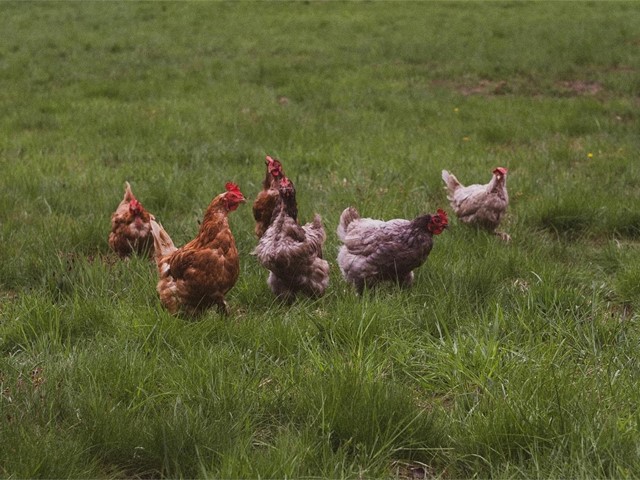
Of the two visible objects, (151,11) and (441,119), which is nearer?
(441,119)

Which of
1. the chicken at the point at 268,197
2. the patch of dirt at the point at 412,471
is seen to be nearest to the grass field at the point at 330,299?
the patch of dirt at the point at 412,471

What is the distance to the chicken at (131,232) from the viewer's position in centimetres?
464

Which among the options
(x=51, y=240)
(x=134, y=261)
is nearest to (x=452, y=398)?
(x=134, y=261)

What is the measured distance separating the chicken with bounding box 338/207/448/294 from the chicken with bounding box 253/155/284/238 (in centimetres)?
66

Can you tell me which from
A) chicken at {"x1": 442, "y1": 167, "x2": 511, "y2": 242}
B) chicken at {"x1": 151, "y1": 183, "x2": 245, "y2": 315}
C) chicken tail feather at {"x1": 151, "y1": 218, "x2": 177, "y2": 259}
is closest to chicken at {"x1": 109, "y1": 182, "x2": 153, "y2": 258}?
chicken tail feather at {"x1": 151, "y1": 218, "x2": 177, "y2": 259}

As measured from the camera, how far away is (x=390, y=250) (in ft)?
13.4

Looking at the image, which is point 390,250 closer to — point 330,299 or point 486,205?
point 330,299

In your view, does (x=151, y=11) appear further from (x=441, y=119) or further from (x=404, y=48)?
(x=441, y=119)

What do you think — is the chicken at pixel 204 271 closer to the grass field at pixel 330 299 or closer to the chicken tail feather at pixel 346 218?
the grass field at pixel 330 299

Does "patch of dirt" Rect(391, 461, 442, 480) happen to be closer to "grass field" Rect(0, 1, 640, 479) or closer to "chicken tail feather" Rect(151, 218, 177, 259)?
"grass field" Rect(0, 1, 640, 479)

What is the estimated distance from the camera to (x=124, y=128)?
8.41 meters

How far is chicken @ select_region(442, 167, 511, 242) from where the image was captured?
16.4 ft

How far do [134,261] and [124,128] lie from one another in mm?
4392

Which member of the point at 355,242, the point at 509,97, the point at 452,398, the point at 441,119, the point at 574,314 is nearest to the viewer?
the point at 452,398
